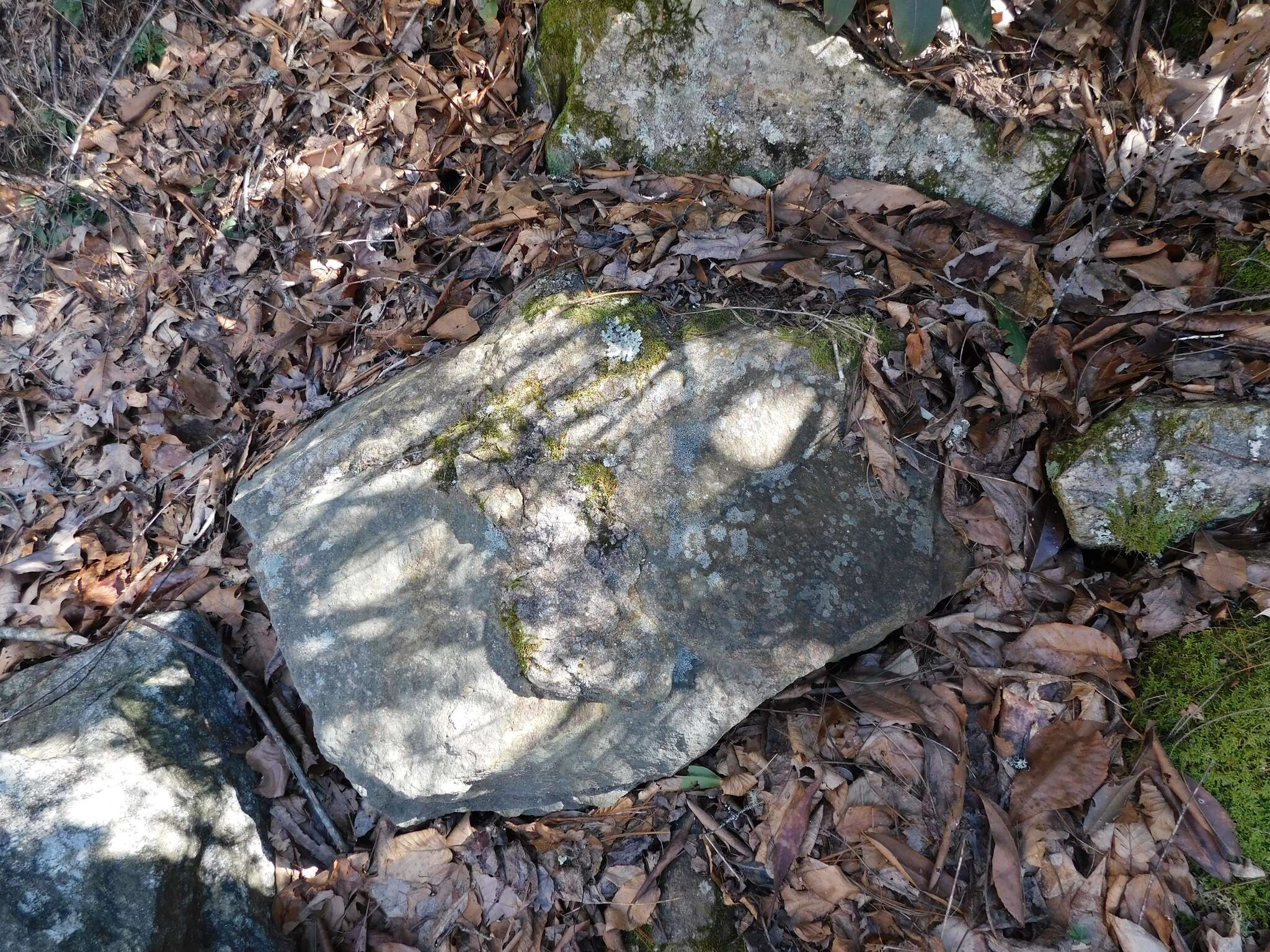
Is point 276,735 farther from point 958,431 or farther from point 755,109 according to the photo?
point 755,109

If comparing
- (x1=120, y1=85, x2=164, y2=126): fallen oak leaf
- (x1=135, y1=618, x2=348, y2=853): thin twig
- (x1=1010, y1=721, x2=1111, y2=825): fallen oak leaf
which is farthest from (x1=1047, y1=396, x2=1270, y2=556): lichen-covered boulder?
(x1=120, y1=85, x2=164, y2=126): fallen oak leaf

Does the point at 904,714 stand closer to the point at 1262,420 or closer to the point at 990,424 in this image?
the point at 990,424

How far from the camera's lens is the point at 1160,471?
2197 mm

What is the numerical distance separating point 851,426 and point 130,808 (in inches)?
114

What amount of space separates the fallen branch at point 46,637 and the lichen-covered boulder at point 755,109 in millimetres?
3065

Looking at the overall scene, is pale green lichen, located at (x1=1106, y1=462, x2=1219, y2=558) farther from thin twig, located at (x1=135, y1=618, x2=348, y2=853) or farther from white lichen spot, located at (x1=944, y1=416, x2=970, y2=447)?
thin twig, located at (x1=135, y1=618, x2=348, y2=853)

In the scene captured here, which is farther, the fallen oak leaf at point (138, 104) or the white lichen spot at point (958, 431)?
the fallen oak leaf at point (138, 104)

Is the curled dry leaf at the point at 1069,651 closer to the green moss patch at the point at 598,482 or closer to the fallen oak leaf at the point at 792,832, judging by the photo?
the fallen oak leaf at the point at 792,832

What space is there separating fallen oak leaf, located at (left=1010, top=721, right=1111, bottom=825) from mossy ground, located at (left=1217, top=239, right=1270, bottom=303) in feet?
4.66

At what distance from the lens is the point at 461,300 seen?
325cm

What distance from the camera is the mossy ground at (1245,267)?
7.43 feet

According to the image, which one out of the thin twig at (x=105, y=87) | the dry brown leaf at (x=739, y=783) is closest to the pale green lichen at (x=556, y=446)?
the dry brown leaf at (x=739, y=783)

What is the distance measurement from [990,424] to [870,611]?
76cm

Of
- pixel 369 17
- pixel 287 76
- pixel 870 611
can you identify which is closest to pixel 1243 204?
pixel 870 611
